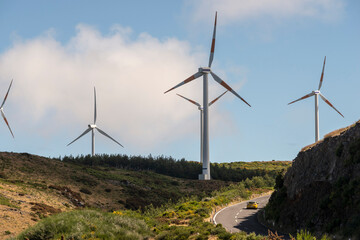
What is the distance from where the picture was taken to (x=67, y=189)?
7525 cm

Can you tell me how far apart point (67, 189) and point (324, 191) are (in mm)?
47976

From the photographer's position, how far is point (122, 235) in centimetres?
3622

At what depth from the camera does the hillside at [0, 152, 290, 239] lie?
53.8 m

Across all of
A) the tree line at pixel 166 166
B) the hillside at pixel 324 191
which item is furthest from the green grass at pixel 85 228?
the tree line at pixel 166 166

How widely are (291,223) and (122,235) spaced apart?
53.2 feet

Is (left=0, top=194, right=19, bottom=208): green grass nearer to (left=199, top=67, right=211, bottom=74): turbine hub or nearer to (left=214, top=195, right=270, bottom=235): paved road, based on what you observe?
(left=214, top=195, right=270, bottom=235): paved road

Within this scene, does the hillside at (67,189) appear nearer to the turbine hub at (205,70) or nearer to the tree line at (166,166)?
the tree line at (166,166)

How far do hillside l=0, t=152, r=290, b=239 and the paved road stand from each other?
1403cm

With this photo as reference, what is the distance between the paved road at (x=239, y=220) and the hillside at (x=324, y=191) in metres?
2.00

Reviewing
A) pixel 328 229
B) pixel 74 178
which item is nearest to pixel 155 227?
pixel 328 229

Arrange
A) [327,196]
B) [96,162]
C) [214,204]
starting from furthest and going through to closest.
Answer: [96,162], [214,204], [327,196]

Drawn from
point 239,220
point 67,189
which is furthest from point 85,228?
point 67,189

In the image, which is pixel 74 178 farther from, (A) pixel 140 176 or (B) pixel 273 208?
(B) pixel 273 208

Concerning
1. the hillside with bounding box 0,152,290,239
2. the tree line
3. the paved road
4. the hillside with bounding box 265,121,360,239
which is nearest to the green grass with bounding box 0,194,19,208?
the hillside with bounding box 0,152,290,239
